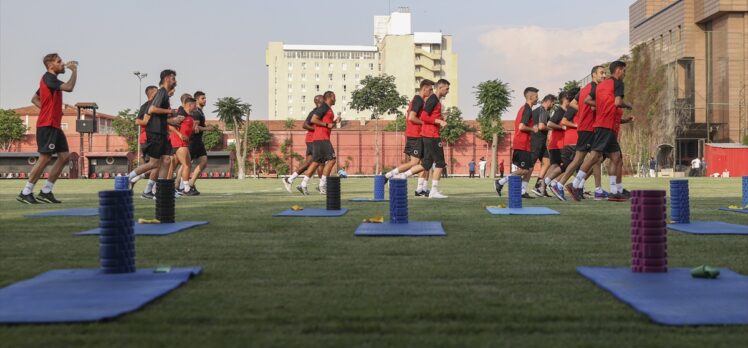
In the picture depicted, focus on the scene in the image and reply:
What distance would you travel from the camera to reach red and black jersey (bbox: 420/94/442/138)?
1530 cm

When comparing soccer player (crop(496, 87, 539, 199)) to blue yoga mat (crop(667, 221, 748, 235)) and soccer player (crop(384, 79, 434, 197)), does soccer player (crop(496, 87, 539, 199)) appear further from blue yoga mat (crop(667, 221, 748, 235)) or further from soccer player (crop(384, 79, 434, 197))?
blue yoga mat (crop(667, 221, 748, 235))

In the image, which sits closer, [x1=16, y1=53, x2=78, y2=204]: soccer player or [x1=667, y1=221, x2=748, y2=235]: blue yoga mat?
[x1=667, y1=221, x2=748, y2=235]: blue yoga mat

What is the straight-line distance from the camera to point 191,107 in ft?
57.0

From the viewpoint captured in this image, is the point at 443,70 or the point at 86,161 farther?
the point at 443,70

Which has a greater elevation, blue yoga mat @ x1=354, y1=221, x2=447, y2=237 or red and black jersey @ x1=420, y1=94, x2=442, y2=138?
red and black jersey @ x1=420, y1=94, x2=442, y2=138

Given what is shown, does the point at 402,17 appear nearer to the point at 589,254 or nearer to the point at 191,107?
the point at 191,107

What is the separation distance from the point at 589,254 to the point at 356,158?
69.1 m

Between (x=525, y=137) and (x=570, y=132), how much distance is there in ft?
3.21

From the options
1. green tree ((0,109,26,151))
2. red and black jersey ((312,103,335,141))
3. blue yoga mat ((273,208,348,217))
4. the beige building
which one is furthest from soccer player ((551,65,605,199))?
the beige building

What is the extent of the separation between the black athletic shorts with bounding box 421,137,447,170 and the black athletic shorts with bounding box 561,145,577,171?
2438 mm

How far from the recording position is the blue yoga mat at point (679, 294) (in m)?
3.57

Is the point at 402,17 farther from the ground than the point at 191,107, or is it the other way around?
the point at 402,17

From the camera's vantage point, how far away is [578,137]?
576 inches

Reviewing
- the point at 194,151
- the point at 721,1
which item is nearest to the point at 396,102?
the point at 721,1
